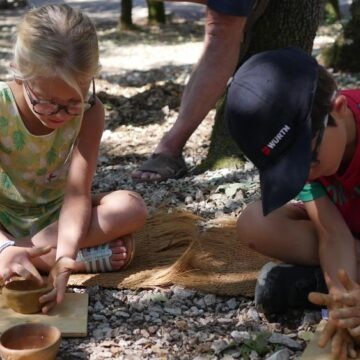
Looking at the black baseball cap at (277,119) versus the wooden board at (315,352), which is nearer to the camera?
the black baseball cap at (277,119)

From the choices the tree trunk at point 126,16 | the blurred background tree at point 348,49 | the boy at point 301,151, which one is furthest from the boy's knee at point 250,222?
Answer: the tree trunk at point 126,16

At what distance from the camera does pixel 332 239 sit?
2.31 m

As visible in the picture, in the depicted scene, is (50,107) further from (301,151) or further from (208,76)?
(208,76)

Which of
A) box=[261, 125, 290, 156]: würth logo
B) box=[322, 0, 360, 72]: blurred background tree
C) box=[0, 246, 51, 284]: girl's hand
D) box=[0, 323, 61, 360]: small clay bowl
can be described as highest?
box=[261, 125, 290, 156]: würth logo

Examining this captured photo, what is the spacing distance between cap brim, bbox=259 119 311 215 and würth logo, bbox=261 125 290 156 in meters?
0.03

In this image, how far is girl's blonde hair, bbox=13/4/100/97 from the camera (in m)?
2.29

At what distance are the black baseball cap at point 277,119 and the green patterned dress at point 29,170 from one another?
912mm

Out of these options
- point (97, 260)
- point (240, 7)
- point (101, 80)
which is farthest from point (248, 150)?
point (101, 80)

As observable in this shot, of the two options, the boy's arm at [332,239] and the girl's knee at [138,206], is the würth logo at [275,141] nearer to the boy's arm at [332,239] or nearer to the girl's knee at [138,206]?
the boy's arm at [332,239]

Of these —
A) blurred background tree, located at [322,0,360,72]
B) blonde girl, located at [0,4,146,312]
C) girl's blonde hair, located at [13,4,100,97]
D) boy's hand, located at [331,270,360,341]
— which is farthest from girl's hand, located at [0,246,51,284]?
blurred background tree, located at [322,0,360,72]

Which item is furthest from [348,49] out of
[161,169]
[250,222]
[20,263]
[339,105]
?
[339,105]

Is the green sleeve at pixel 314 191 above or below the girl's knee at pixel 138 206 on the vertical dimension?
above

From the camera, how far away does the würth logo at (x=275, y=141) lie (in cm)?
182

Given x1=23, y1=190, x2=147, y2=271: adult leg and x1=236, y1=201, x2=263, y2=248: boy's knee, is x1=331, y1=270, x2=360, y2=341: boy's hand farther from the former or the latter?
x1=23, y1=190, x2=147, y2=271: adult leg
